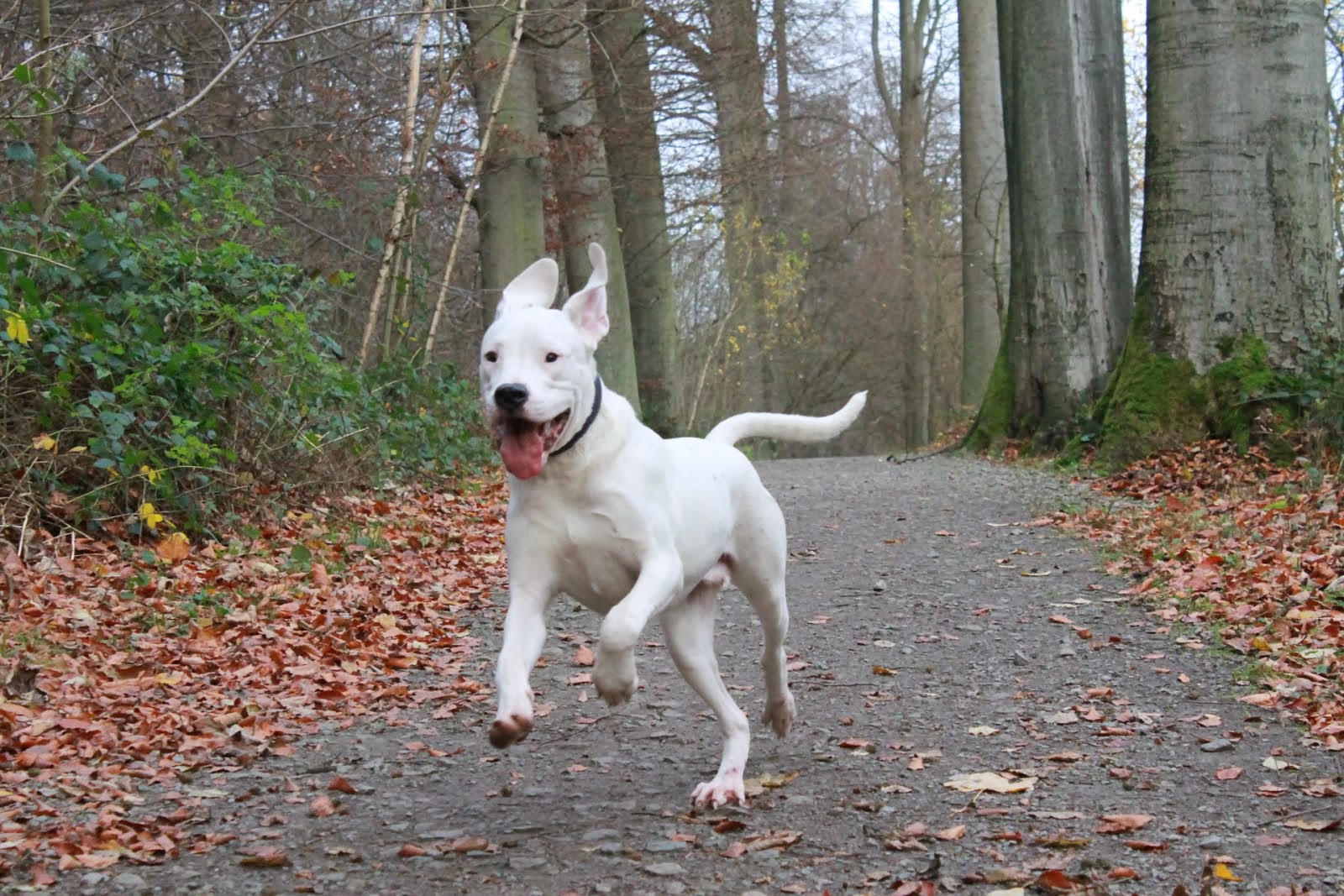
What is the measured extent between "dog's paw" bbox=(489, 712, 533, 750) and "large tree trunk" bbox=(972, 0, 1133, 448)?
37.9 ft

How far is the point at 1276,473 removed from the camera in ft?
33.4

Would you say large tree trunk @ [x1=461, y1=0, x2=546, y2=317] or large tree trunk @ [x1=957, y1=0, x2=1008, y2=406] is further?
large tree trunk @ [x1=957, y1=0, x2=1008, y2=406]

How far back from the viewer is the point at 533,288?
477 centimetres

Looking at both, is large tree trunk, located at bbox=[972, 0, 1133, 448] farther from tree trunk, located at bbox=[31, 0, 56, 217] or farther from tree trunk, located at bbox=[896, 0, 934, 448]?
tree trunk, located at bbox=[896, 0, 934, 448]

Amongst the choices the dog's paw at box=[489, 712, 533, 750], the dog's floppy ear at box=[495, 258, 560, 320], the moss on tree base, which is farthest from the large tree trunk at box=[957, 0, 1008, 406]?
the dog's paw at box=[489, 712, 533, 750]

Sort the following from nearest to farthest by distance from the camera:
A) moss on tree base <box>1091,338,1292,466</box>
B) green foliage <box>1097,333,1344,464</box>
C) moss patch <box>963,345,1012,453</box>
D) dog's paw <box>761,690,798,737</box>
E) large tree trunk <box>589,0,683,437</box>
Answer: dog's paw <box>761,690,798,737</box> < green foliage <box>1097,333,1344,464</box> < moss on tree base <box>1091,338,1292,466</box> < moss patch <box>963,345,1012,453</box> < large tree trunk <box>589,0,683,437</box>

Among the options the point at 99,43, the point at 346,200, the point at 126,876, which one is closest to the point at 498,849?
the point at 126,876

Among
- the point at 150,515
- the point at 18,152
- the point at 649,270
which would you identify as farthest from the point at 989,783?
the point at 649,270

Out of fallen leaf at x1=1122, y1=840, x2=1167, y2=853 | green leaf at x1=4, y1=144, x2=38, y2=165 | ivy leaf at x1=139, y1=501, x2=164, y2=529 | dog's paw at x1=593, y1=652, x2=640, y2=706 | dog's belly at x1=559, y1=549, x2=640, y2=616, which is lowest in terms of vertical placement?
fallen leaf at x1=1122, y1=840, x2=1167, y2=853

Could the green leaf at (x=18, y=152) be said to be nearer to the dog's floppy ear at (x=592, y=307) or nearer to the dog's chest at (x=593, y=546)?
the dog's floppy ear at (x=592, y=307)

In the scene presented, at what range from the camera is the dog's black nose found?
13.7 ft

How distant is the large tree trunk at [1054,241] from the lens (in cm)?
1504

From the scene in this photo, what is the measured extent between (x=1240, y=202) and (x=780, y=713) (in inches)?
300

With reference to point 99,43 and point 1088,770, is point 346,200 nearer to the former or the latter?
point 99,43
